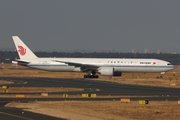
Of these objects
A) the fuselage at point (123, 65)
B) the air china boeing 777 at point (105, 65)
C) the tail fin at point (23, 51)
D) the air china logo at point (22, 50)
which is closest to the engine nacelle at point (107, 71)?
the air china boeing 777 at point (105, 65)

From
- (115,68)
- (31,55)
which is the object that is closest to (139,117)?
(115,68)

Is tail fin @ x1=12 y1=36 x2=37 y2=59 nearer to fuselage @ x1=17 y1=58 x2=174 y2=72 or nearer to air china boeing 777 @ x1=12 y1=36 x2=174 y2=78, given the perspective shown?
air china boeing 777 @ x1=12 y1=36 x2=174 y2=78

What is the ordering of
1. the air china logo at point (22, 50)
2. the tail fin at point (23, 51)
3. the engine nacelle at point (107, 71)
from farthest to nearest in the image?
the air china logo at point (22, 50), the tail fin at point (23, 51), the engine nacelle at point (107, 71)

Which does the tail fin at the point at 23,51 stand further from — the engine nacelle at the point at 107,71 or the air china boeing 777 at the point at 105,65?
the engine nacelle at the point at 107,71

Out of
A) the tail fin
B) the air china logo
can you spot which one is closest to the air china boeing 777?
the tail fin

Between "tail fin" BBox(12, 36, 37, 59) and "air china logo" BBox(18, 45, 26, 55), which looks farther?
"air china logo" BBox(18, 45, 26, 55)

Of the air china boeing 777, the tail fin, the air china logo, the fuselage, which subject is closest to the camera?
the air china boeing 777

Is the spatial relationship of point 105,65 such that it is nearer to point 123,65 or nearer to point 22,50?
point 123,65

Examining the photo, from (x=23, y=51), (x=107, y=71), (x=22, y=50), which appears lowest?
(x=107, y=71)

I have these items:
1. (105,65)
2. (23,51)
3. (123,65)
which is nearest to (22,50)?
(23,51)

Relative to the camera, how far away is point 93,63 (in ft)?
299

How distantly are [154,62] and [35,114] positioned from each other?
205 feet

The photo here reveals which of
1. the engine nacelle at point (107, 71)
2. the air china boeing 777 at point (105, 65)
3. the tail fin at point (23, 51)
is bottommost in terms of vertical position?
the engine nacelle at point (107, 71)

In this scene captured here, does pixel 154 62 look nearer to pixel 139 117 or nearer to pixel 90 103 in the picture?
pixel 90 103
